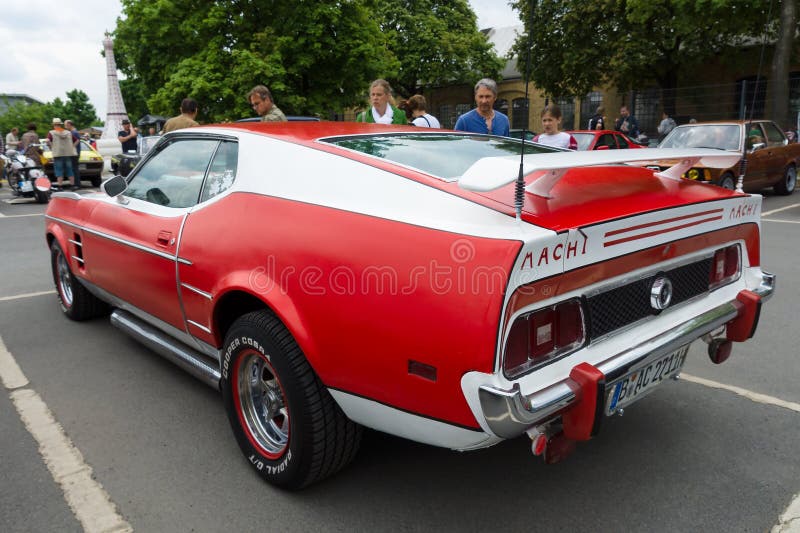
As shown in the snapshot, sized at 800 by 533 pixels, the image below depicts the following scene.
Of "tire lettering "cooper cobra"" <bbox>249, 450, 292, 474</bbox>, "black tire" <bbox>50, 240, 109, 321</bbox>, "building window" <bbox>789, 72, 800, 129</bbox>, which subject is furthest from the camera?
"building window" <bbox>789, 72, 800, 129</bbox>

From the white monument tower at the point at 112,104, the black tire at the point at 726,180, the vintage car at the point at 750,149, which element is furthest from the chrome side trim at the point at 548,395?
the white monument tower at the point at 112,104

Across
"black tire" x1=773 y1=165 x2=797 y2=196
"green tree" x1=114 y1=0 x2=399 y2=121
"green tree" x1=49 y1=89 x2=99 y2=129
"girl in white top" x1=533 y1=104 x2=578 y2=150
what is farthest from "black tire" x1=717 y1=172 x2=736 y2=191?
"green tree" x1=49 y1=89 x2=99 y2=129

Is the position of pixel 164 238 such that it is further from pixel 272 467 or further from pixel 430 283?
pixel 430 283

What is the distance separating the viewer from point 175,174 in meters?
3.35

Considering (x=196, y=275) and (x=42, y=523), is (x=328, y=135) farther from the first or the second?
(x=42, y=523)

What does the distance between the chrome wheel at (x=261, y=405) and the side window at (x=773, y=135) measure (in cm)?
1229

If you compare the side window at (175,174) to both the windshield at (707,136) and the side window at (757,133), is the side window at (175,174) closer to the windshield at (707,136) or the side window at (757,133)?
the windshield at (707,136)

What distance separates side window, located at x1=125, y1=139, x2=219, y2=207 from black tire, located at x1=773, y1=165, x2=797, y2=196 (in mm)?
12722

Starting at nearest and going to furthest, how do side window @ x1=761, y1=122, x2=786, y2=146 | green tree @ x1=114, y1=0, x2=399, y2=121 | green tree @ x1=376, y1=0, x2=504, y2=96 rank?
side window @ x1=761, y1=122, x2=786, y2=146
green tree @ x1=114, y1=0, x2=399, y2=121
green tree @ x1=376, y1=0, x2=504, y2=96

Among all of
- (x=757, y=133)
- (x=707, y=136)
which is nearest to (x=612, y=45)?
(x=757, y=133)

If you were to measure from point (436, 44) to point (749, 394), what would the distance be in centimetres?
3436

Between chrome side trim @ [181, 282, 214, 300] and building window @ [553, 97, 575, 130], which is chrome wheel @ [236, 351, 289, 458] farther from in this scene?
building window @ [553, 97, 575, 130]

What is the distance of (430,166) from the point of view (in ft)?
8.08

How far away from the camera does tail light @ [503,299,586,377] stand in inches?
75.2
